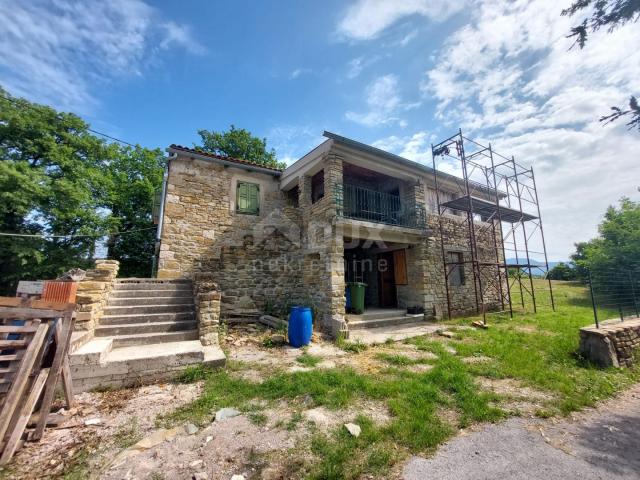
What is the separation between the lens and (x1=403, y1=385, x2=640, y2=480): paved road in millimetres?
2104

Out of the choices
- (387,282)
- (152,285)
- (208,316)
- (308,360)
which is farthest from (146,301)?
(387,282)

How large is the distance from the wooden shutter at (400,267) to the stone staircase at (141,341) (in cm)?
696

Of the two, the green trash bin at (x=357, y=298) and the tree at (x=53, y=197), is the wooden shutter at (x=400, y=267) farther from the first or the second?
the tree at (x=53, y=197)

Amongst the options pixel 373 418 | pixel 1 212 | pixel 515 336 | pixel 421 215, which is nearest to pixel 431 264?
pixel 421 215

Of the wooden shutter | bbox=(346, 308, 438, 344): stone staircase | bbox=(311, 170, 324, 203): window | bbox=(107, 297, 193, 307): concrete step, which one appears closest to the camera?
bbox=(107, 297, 193, 307): concrete step

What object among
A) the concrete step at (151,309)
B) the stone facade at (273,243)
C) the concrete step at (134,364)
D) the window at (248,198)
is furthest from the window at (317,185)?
the concrete step at (134,364)

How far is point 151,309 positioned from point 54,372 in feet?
9.57

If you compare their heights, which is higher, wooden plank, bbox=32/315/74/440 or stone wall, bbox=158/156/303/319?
stone wall, bbox=158/156/303/319

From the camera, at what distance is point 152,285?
21.8 ft

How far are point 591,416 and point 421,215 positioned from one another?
23.2 ft

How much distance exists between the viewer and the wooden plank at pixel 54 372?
2.55 meters

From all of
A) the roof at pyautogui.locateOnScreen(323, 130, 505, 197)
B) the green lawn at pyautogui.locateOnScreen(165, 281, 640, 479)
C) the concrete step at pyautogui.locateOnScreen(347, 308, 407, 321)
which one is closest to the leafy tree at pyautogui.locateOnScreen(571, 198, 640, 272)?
the roof at pyautogui.locateOnScreen(323, 130, 505, 197)

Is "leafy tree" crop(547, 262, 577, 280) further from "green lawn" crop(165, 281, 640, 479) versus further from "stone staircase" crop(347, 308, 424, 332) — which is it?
"green lawn" crop(165, 281, 640, 479)

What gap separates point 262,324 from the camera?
7.59m
